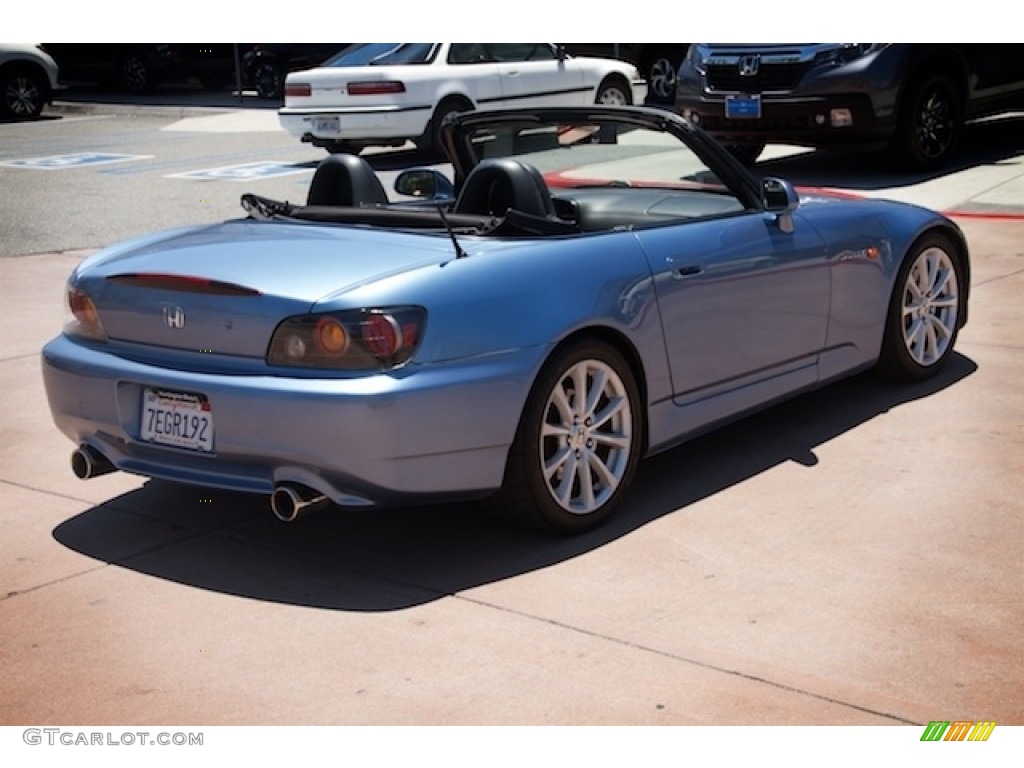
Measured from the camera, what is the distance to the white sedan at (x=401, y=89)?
54.6 ft

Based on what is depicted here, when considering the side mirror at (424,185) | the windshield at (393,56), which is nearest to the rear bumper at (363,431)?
the side mirror at (424,185)

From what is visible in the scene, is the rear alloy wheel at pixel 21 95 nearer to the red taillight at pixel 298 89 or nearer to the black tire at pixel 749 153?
the red taillight at pixel 298 89

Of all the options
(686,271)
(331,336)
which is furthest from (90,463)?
(686,271)

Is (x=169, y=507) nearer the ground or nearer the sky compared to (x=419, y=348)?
nearer the ground

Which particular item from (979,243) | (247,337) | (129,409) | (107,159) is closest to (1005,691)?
(247,337)

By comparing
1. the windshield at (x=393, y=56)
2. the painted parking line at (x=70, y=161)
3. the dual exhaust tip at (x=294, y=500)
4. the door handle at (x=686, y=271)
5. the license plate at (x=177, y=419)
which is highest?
the door handle at (x=686, y=271)

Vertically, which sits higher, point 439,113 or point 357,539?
point 439,113

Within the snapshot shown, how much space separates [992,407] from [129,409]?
3.46 meters

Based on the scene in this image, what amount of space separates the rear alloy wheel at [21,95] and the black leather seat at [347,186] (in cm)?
2042

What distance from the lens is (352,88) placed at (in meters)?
16.6

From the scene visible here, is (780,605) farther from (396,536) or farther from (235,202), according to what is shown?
(235,202)

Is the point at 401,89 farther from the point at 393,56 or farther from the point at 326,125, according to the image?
the point at 326,125

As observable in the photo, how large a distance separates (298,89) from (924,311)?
36.0 ft

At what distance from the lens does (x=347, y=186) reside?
6.12m
